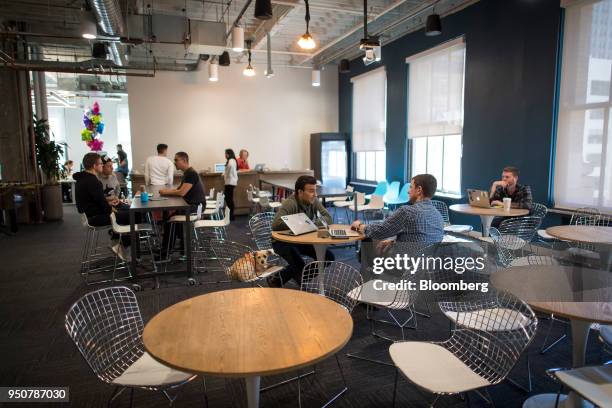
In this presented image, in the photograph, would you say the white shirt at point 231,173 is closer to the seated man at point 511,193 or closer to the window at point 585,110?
the seated man at point 511,193

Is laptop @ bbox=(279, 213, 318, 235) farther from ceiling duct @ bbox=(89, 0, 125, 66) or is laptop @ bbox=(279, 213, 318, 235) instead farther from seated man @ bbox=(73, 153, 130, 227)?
ceiling duct @ bbox=(89, 0, 125, 66)

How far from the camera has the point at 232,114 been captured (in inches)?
424

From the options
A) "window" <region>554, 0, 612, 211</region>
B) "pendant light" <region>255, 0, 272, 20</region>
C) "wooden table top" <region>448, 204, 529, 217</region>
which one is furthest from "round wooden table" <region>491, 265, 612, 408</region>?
A: "pendant light" <region>255, 0, 272, 20</region>

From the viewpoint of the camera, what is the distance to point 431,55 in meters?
7.55

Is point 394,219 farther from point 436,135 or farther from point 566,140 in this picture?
point 436,135

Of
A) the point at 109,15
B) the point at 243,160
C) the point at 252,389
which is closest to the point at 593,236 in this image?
the point at 252,389

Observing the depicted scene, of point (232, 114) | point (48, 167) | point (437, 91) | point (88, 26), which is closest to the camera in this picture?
point (88, 26)

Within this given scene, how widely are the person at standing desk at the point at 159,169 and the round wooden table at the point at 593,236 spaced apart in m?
5.60

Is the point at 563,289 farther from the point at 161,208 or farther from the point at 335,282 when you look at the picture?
the point at 161,208

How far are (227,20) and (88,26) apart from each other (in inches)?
113

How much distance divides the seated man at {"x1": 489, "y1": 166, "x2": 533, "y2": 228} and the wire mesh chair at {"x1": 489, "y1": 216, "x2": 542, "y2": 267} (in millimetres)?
416

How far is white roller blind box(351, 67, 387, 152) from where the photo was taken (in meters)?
9.36

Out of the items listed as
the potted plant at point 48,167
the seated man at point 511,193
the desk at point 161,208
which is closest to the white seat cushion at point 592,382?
the seated man at point 511,193

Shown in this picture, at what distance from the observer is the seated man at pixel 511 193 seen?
16.0 feet
